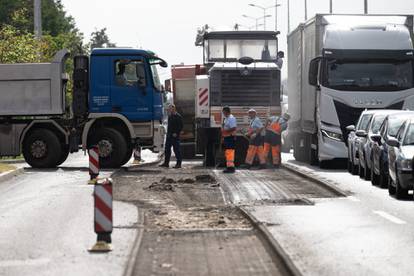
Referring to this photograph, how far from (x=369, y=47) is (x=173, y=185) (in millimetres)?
8382

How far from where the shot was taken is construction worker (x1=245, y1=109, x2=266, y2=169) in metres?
31.8

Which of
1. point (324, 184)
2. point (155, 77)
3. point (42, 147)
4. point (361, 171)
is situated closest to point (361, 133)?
point (361, 171)

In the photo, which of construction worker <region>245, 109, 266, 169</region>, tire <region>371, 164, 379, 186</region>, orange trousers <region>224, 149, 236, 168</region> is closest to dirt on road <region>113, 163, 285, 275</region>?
tire <region>371, 164, 379, 186</region>

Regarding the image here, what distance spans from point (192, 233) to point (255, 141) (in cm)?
1726

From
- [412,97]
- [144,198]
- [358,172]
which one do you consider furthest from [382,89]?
[144,198]

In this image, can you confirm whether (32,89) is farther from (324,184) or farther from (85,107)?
(324,184)

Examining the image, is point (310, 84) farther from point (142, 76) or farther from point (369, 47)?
point (142, 76)

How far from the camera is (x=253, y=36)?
112 ft

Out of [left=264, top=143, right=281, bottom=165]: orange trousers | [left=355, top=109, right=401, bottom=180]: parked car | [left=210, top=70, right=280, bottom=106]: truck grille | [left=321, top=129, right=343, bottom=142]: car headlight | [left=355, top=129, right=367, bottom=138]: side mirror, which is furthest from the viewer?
[left=210, top=70, right=280, bottom=106]: truck grille

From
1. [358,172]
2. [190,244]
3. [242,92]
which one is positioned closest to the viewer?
[190,244]

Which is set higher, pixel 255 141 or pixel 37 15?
pixel 37 15

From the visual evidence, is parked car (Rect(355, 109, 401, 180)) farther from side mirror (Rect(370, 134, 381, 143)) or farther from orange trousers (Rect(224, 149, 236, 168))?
orange trousers (Rect(224, 149, 236, 168))

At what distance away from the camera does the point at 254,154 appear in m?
32.1

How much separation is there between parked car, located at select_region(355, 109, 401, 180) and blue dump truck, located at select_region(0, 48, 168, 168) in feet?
22.6
